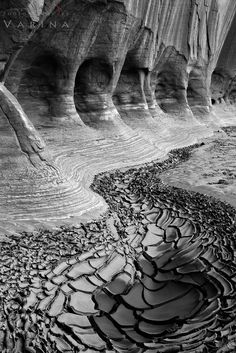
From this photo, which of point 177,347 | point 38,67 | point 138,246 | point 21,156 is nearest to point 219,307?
point 177,347

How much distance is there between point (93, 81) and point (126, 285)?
248 inches

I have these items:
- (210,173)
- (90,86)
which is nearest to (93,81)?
(90,86)

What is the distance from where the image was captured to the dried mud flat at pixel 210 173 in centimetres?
769

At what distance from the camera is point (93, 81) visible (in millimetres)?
10297

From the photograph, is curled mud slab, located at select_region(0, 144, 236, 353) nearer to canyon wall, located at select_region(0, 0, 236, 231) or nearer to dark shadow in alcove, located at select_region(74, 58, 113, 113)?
canyon wall, located at select_region(0, 0, 236, 231)

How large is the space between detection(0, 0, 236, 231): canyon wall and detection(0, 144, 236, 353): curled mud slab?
100 centimetres

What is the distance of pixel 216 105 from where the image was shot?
1950 cm

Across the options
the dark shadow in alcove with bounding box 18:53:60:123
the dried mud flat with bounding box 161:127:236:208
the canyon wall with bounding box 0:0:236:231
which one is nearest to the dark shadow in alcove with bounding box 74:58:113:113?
the canyon wall with bounding box 0:0:236:231

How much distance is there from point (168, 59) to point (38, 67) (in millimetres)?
6169

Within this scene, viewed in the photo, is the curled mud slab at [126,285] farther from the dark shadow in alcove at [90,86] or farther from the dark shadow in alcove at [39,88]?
the dark shadow in alcove at [90,86]

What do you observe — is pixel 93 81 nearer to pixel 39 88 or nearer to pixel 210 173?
pixel 39 88

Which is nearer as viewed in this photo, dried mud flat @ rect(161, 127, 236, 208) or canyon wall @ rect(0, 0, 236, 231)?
canyon wall @ rect(0, 0, 236, 231)

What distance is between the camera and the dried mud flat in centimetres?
769

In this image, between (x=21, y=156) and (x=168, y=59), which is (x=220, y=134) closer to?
(x=168, y=59)
